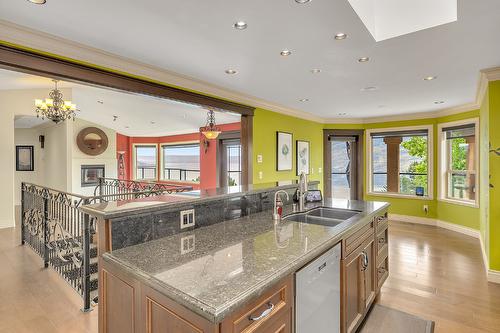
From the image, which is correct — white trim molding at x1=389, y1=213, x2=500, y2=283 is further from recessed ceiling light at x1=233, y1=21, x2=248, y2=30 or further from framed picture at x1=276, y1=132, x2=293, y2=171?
recessed ceiling light at x1=233, y1=21, x2=248, y2=30

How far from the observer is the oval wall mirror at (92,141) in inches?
349

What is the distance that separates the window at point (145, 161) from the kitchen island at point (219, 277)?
9523mm

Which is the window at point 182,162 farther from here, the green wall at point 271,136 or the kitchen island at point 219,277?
the kitchen island at point 219,277

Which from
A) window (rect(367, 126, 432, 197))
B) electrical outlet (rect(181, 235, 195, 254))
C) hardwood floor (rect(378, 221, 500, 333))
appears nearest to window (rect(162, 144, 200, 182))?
window (rect(367, 126, 432, 197))

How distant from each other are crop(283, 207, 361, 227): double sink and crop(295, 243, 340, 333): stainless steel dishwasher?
2.09 ft

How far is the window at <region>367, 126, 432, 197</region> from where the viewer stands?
608 centimetres

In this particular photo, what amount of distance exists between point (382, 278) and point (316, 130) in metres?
4.32

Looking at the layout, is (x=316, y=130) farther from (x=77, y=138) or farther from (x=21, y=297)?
(x=77, y=138)

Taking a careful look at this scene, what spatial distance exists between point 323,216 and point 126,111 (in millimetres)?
6686

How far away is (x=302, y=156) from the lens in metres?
6.02

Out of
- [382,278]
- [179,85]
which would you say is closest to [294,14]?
[179,85]

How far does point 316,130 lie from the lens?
6.59 metres

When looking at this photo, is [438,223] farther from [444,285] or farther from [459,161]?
[444,285]

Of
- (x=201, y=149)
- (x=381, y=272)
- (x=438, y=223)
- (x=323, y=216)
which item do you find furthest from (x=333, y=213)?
(x=201, y=149)
